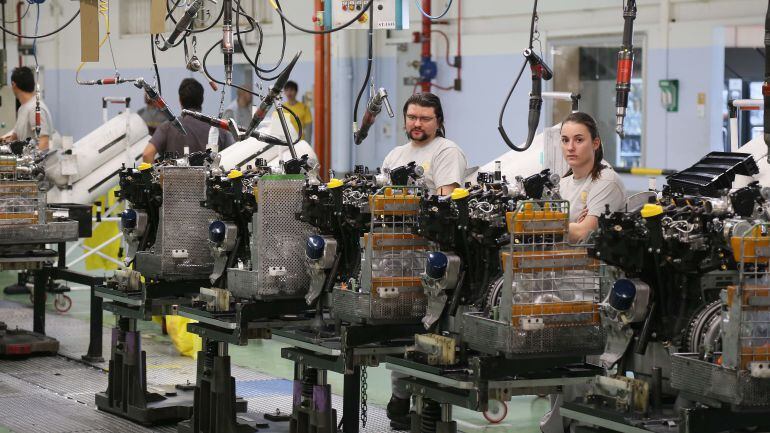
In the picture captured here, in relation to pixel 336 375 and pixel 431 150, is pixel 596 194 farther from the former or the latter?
pixel 336 375

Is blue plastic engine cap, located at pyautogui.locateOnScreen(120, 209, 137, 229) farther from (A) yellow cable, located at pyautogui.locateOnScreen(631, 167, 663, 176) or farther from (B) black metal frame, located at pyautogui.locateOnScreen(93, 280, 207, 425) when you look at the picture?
(A) yellow cable, located at pyautogui.locateOnScreen(631, 167, 663, 176)

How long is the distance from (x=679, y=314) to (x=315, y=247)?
1562mm

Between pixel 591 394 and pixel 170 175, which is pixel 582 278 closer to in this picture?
pixel 591 394

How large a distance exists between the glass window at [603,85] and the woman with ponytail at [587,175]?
5.14 m

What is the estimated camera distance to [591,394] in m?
3.57

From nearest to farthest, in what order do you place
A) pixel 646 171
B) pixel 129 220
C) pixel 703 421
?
1. pixel 703 421
2. pixel 129 220
3. pixel 646 171

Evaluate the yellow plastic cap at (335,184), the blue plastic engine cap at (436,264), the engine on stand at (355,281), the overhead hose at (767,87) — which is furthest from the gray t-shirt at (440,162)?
the overhead hose at (767,87)

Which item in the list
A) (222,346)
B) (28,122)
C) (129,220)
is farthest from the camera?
(28,122)

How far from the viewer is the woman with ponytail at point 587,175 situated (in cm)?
458

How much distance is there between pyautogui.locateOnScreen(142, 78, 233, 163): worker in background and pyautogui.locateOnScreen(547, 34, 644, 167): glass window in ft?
11.6

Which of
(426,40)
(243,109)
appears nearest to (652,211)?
(426,40)

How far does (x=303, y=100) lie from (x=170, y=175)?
679cm

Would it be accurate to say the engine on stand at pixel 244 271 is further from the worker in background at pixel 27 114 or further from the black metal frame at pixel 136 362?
the worker in background at pixel 27 114

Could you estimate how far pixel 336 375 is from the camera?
23.4ft
